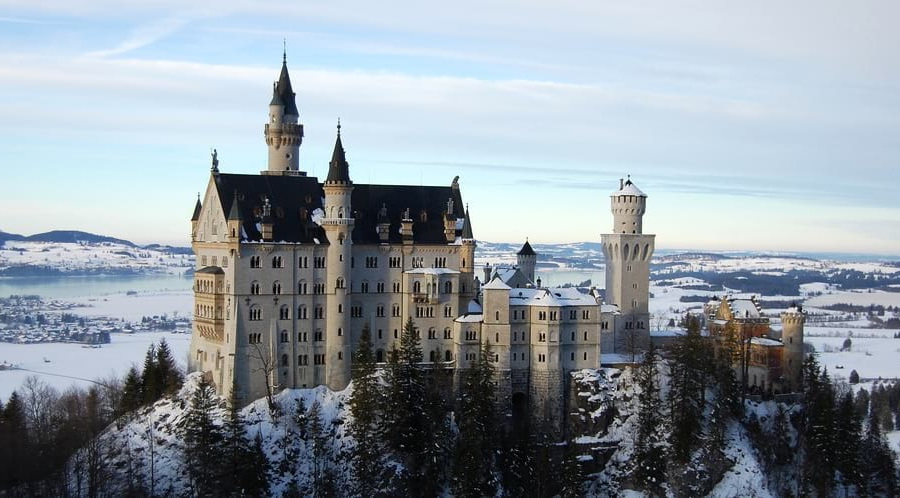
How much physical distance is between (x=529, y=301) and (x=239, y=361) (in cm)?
2487

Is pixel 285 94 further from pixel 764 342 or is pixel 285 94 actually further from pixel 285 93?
pixel 764 342

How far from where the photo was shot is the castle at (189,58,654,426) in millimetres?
87688

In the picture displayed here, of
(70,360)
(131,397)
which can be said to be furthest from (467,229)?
(70,360)

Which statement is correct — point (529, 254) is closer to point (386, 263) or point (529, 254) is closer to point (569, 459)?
point (386, 263)

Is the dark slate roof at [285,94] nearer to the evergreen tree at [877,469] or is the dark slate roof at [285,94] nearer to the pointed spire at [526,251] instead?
the pointed spire at [526,251]

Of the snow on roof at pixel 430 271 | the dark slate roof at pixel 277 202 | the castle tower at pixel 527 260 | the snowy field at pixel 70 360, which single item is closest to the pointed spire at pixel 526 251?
the castle tower at pixel 527 260

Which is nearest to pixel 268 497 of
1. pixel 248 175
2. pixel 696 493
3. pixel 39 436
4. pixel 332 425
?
pixel 332 425

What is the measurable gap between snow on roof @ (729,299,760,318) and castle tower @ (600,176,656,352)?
385 inches

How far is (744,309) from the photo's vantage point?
10494cm

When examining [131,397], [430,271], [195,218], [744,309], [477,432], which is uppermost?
[195,218]

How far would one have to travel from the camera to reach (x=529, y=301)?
9275 centimetres

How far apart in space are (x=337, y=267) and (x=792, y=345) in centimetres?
4314

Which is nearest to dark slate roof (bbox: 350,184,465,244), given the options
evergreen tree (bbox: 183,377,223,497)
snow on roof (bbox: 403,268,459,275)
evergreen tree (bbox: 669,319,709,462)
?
snow on roof (bbox: 403,268,459,275)

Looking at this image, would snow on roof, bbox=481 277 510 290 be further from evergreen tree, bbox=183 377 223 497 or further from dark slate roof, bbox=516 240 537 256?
evergreen tree, bbox=183 377 223 497
